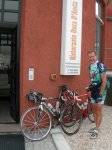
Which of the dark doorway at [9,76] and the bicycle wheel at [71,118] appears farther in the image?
the dark doorway at [9,76]

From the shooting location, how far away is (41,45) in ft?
Result: 26.3

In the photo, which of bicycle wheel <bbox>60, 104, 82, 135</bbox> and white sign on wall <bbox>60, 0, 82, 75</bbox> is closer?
bicycle wheel <bbox>60, 104, 82, 135</bbox>

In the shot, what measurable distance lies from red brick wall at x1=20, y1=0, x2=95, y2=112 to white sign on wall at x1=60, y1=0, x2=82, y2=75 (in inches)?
6.6

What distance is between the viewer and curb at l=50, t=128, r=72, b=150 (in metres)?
6.40

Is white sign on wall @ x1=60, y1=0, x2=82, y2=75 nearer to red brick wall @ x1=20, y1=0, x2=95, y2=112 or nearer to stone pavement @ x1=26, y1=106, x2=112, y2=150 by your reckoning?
red brick wall @ x1=20, y1=0, x2=95, y2=112

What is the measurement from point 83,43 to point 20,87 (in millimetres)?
2058

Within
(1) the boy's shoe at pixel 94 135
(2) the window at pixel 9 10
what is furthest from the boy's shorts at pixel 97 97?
(2) the window at pixel 9 10

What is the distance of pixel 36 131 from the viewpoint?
23.9 feet

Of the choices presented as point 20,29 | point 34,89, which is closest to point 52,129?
point 34,89

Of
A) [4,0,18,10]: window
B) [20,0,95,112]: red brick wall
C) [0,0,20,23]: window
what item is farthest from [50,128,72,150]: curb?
[4,0,18,10]: window

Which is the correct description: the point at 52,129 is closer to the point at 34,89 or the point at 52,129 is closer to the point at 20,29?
the point at 34,89

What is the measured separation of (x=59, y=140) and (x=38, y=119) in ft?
2.31

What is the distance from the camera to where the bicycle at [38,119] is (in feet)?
23.5

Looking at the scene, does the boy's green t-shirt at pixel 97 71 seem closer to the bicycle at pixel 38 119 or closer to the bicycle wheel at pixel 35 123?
the bicycle at pixel 38 119
